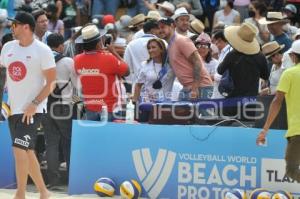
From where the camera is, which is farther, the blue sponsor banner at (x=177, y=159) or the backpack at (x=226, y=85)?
the backpack at (x=226, y=85)

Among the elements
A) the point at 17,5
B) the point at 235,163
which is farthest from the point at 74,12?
the point at 235,163

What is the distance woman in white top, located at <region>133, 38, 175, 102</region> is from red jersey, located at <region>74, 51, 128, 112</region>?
46 centimetres

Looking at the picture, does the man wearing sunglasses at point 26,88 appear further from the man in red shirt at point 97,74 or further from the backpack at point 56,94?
the backpack at point 56,94

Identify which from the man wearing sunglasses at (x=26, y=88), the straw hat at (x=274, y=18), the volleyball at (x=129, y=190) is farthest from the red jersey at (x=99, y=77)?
the straw hat at (x=274, y=18)

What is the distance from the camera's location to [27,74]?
8.97 m

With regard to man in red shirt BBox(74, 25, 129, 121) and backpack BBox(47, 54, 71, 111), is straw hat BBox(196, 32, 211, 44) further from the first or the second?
backpack BBox(47, 54, 71, 111)

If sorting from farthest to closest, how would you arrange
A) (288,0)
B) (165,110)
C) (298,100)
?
(288,0), (165,110), (298,100)

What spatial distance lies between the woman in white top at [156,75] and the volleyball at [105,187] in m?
1.34

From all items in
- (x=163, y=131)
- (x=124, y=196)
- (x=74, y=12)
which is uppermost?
(x=74, y=12)

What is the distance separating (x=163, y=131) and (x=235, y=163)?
3.20ft

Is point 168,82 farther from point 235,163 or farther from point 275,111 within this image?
point 275,111

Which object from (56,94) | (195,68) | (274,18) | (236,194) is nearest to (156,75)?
(195,68)

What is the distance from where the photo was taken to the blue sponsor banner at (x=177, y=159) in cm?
941

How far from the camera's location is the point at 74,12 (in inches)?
682
